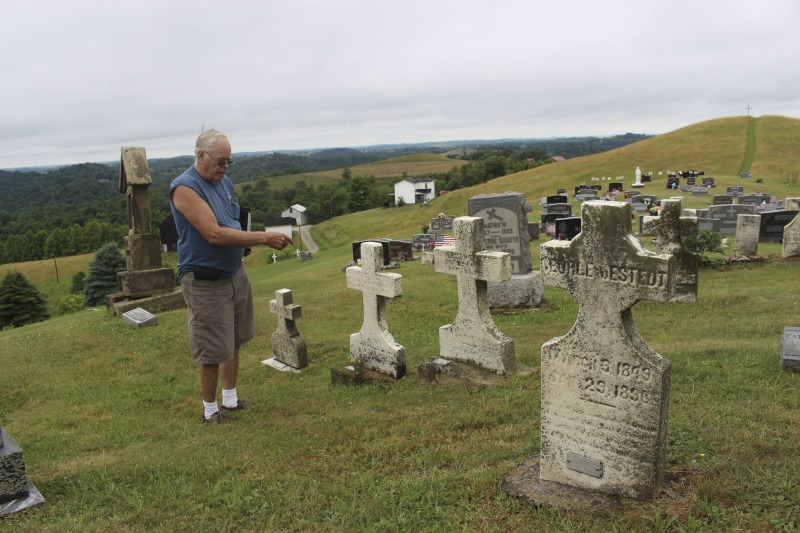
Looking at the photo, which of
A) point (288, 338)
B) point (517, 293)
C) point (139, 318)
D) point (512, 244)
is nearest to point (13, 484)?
point (288, 338)

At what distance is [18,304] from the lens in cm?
2805

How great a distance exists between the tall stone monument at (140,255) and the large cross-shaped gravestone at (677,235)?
937cm

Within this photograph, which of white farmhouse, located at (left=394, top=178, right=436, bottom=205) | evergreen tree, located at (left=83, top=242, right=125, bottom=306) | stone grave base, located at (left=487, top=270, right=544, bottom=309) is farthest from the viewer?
white farmhouse, located at (left=394, top=178, right=436, bottom=205)

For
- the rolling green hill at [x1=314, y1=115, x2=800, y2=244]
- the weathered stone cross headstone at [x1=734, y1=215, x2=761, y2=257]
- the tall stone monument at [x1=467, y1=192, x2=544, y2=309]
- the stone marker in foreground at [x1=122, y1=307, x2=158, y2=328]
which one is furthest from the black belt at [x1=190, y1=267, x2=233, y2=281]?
the rolling green hill at [x1=314, y1=115, x2=800, y2=244]

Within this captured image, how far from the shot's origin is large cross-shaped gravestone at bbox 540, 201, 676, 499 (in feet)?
11.2

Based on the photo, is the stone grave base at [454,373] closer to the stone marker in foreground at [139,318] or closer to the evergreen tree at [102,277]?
the stone marker in foreground at [139,318]

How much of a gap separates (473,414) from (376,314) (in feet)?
7.92

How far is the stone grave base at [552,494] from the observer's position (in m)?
3.47

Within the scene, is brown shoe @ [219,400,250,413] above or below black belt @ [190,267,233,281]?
below

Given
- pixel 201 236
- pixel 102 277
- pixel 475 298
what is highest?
pixel 201 236

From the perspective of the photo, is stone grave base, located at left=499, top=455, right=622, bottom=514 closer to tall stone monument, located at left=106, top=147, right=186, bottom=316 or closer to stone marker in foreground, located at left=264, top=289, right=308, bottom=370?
stone marker in foreground, located at left=264, top=289, right=308, bottom=370

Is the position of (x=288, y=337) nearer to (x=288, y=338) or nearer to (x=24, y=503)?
(x=288, y=338)

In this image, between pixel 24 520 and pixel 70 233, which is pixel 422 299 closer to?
pixel 24 520

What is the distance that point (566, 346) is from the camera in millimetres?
3766
